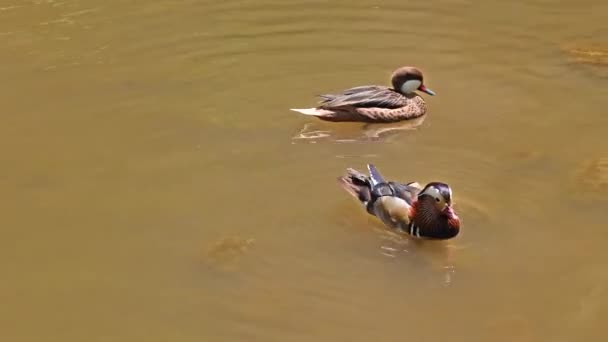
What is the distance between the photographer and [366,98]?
995cm

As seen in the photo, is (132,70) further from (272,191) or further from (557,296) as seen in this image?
(557,296)

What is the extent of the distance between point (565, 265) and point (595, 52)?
14.4 feet

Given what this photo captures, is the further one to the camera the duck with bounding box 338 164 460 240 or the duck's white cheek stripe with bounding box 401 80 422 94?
the duck's white cheek stripe with bounding box 401 80 422 94

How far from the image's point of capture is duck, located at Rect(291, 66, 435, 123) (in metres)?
9.81

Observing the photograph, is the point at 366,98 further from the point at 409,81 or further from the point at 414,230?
the point at 414,230

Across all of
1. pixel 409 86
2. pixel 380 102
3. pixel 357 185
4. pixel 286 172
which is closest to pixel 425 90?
pixel 409 86

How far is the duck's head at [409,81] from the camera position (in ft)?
33.4

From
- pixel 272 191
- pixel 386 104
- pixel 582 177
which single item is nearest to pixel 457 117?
pixel 386 104

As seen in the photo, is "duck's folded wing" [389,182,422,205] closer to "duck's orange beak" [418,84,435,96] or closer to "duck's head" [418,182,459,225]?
"duck's head" [418,182,459,225]

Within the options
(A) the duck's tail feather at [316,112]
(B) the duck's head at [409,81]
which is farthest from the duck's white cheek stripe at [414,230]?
(B) the duck's head at [409,81]

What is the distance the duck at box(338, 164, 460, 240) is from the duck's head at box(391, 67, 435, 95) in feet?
6.93

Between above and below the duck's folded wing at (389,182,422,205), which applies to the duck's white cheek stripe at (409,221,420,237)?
below

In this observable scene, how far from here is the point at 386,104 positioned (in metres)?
10.1

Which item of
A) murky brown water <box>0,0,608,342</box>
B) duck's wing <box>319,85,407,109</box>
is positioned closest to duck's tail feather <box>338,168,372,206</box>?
murky brown water <box>0,0,608,342</box>
